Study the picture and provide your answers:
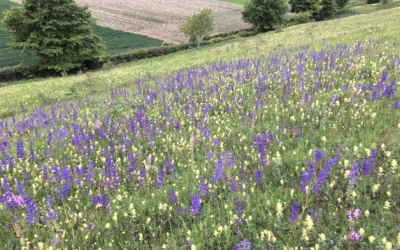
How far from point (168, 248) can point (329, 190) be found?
2056mm

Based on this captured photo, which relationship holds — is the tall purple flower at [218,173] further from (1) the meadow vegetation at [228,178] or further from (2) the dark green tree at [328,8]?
(2) the dark green tree at [328,8]

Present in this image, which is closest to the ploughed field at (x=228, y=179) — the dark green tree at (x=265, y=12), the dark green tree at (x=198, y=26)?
the dark green tree at (x=198, y=26)

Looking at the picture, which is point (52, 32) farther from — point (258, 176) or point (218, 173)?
point (258, 176)

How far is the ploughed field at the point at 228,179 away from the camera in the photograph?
3.11m

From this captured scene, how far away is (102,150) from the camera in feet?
17.4

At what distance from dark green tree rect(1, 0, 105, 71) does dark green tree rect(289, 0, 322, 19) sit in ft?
212

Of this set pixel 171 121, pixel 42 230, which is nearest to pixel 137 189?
pixel 42 230

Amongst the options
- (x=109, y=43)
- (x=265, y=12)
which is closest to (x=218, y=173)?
(x=109, y=43)

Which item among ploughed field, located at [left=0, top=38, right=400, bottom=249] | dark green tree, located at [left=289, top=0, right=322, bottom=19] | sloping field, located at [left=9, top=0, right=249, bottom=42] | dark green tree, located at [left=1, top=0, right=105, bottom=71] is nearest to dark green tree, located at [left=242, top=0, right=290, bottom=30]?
sloping field, located at [left=9, top=0, right=249, bottom=42]

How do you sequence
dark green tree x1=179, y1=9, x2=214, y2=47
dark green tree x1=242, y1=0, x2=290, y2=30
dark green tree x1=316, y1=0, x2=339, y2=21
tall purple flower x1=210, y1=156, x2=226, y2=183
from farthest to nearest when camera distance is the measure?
dark green tree x1=316, y1=0, x2=339, y2=21
dark green tree x1=242, y1=0, x2=290, y2=30
dark green tree x1=179, y1=9, x2=214, y2=47
tall purple flower x1=210, y1=156, x2=226, y2=183

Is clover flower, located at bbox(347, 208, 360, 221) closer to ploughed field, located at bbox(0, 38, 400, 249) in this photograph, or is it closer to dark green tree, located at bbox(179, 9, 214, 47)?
ploughed field, located at bbox(0, 38, 400, 249)

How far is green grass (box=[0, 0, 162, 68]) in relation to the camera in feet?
165

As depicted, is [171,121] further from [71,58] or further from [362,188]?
[71,58]

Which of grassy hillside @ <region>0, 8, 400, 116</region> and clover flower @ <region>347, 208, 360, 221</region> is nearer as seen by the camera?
clover flower @ <region>347, 208, 360, 221</region>
